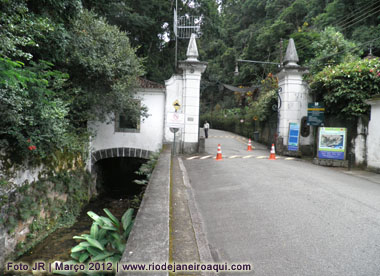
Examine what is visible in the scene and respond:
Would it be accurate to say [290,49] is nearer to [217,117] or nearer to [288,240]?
[288,240]

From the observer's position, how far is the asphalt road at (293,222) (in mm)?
3379

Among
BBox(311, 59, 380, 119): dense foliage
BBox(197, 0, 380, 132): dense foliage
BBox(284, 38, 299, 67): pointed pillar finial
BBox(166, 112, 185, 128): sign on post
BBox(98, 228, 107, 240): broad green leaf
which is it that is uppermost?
BBox(197, 0, 380, 132): dense foliage

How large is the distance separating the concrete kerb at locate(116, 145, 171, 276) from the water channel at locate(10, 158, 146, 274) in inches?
123

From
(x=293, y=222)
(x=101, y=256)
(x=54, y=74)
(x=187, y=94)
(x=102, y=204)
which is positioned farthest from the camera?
(x=187, y=94)

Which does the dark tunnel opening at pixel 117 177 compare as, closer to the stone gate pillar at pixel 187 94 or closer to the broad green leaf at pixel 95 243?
the stone gate pillar at pixel 187 94

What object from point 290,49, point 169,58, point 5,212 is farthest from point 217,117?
point 5,212

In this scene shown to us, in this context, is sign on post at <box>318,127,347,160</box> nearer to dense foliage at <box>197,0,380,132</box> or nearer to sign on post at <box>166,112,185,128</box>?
dense foliage at <box>197,0,380,132</box>

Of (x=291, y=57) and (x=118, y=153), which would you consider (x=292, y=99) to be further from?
(x=118, y=153)

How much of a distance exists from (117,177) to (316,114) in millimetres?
11278

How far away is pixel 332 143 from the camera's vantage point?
11227 millimetres

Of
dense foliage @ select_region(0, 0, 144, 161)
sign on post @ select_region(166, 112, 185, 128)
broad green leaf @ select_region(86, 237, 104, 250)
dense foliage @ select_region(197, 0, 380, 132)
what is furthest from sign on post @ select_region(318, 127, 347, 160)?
broad green leaf @ select_region(86, 237, 104, 250)

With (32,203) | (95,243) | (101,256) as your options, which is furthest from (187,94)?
(101,256)

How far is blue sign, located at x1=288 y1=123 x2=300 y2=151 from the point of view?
1344 cm

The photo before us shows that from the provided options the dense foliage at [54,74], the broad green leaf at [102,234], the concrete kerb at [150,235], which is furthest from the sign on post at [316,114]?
the broad green leaf at [102,234]
